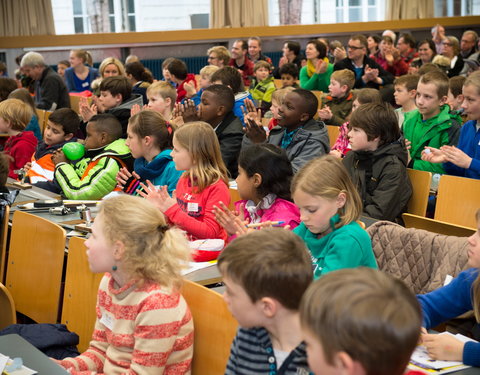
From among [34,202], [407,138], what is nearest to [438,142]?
[407,138]

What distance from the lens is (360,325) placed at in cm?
129

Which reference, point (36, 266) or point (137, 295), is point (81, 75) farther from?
point (137, 295)

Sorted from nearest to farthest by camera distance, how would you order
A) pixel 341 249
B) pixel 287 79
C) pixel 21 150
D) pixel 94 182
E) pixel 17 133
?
pixel 341 249
pixel 94 182
pixel 21 150
pixel 17 133
pixel 287 79

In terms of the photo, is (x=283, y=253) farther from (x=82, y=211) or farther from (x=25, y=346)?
(x=82, y=211)

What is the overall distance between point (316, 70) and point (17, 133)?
4032mm

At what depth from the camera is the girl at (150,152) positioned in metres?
4.02

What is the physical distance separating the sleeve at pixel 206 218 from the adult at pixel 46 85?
5207 millimetres

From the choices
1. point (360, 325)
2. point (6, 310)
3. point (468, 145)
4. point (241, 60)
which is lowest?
point (6, 310)

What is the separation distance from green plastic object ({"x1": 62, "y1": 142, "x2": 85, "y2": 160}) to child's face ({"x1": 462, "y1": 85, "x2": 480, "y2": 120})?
259 cm

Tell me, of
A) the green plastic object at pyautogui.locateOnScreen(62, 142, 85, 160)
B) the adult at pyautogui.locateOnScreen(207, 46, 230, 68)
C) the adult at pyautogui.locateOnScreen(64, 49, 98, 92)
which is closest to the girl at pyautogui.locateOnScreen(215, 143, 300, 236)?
the green plastic object at pyautogui.locateOnScreen(62, 142, 85, 160)

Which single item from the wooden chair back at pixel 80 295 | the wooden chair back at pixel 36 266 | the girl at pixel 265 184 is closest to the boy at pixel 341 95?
the girl at pixel 265 184

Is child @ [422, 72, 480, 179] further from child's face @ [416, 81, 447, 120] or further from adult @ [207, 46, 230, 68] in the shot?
adult @ [207, 46, 230, 68]

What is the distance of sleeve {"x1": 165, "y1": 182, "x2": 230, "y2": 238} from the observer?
327 centimetres

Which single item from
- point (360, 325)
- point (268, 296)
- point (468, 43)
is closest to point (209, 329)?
point (268, 296)
